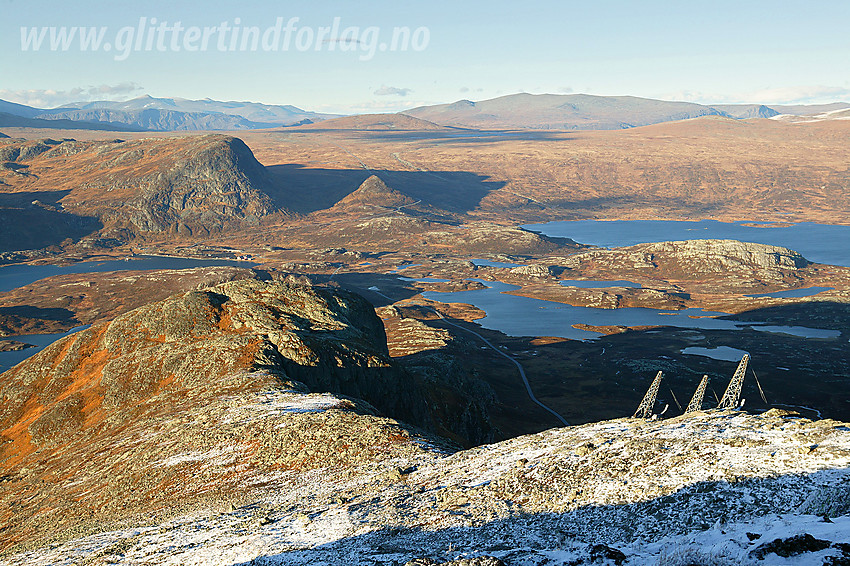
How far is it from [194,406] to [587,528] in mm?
40022

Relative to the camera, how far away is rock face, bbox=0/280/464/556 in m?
42.2

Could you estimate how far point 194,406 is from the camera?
54.8m

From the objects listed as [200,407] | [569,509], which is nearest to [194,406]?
[200,407]

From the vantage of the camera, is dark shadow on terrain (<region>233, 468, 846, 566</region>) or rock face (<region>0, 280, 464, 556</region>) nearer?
dark shadow on terrain (<region>233, 468, 846, 566</region>)

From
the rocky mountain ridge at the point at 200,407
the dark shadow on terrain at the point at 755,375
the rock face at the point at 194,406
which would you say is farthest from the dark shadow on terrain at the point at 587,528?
Result: the dark shadow on terrain at the point at 755,375

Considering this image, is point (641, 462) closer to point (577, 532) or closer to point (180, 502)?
point (577, 532)

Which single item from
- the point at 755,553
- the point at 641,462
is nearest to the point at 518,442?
the point at 641,462

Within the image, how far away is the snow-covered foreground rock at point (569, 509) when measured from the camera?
22.3 m

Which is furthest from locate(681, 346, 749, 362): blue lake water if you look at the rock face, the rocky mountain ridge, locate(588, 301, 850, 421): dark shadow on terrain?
the rock face

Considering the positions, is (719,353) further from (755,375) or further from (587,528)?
(587,528)

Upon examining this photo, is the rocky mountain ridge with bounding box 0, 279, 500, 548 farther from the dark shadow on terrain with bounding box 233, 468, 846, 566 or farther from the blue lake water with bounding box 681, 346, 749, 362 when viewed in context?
the blue lake water with bounding box 681, 346, 749, 362

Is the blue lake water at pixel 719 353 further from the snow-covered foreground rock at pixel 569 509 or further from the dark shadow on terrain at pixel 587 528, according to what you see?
the dark shadow on terrain at pixel 587 528

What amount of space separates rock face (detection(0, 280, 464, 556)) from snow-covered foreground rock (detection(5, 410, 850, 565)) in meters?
5.51

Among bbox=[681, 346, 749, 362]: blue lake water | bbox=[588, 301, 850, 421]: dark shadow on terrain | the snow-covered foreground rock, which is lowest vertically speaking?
bbox=[681, 346, 749, 362]: blue lake water
